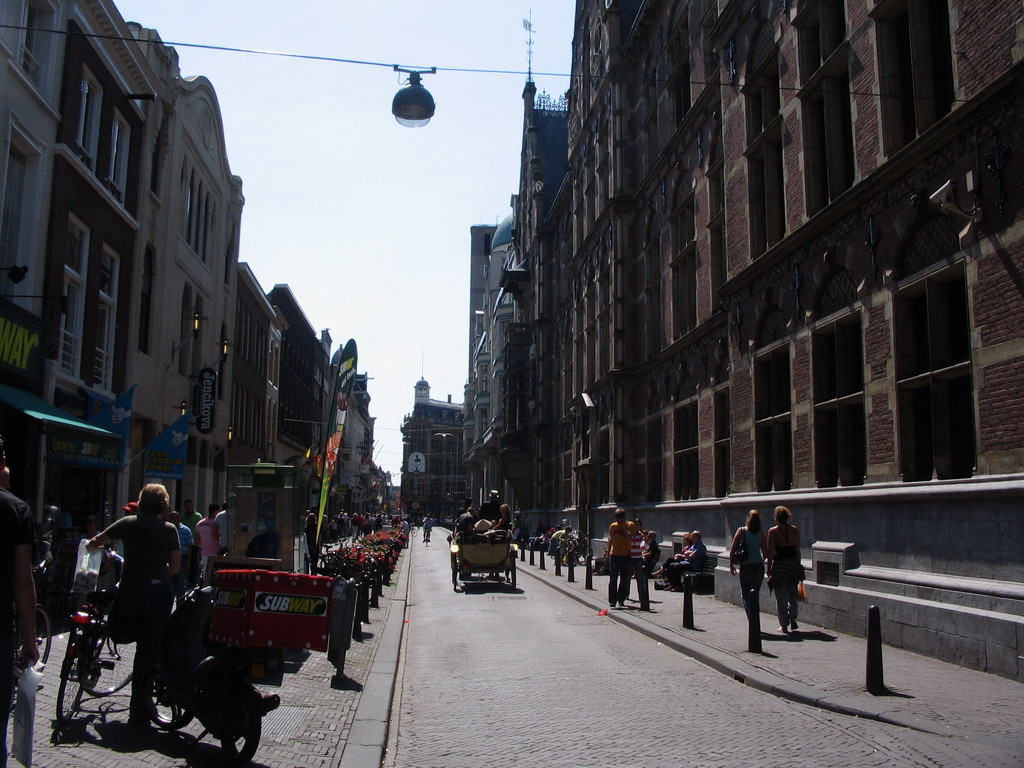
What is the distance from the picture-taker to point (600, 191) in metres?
34.4

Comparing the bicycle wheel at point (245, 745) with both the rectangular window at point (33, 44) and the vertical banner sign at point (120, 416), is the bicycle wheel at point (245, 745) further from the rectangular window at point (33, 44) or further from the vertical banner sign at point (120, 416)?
the rectangular window at point (33, 44)

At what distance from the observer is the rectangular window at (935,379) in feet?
36.2

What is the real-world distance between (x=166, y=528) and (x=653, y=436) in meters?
21.5

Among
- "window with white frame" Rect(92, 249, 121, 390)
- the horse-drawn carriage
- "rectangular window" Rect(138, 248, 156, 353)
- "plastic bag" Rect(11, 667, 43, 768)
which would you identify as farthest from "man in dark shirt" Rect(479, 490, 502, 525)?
"plastic bag" Rect(11, 667, 43, 768)

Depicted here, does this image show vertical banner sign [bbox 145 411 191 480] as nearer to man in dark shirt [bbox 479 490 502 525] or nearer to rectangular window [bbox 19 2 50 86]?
rectangular window [bbox 19 2 50 86]

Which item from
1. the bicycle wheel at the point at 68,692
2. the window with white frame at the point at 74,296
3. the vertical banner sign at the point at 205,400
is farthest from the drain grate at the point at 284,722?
the vertical banner sign at the point at 205,400

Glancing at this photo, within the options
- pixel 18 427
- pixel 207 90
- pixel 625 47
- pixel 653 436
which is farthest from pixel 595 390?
pixel 18 427

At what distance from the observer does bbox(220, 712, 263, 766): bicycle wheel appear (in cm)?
600

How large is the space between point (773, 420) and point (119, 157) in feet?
48.8

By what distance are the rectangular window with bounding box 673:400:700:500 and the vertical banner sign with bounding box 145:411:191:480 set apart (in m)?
12.0

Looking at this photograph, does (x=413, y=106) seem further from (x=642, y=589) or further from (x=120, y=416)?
(x=642, y=589)

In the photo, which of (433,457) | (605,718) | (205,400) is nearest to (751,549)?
(605,718)

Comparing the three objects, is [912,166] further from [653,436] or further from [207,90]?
[207,90]

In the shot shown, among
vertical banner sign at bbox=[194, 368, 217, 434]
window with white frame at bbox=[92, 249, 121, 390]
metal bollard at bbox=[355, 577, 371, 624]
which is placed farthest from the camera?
vertical banner sign at bbox=[194, 368, 217, 434]
